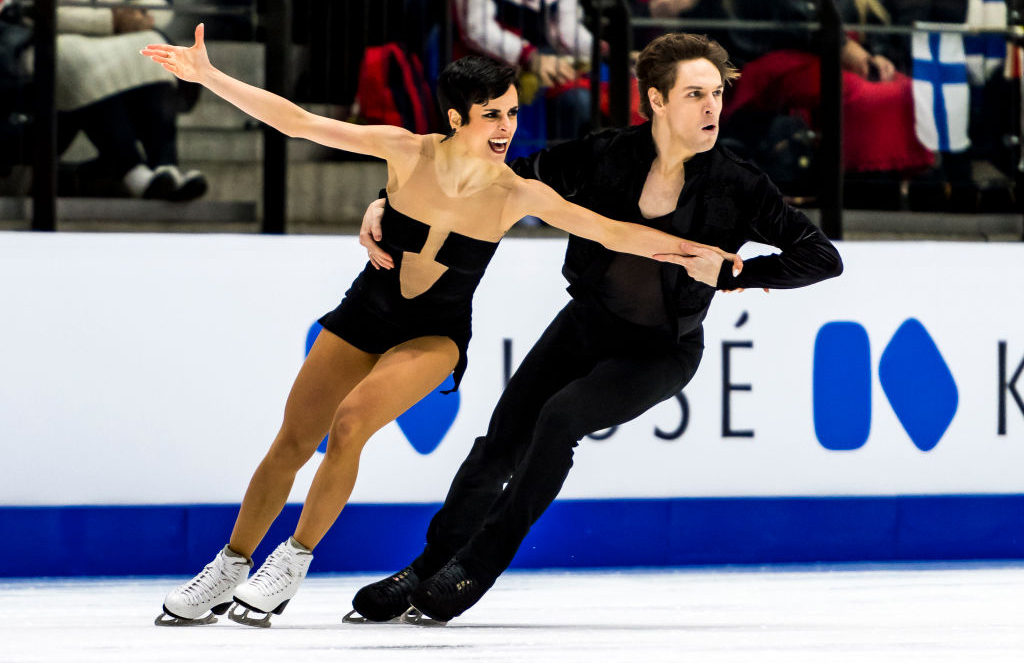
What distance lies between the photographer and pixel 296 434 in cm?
333

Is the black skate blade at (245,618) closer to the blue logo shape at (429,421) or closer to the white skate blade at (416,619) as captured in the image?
the white skate blade at (416,619)

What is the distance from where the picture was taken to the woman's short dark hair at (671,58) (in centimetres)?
332

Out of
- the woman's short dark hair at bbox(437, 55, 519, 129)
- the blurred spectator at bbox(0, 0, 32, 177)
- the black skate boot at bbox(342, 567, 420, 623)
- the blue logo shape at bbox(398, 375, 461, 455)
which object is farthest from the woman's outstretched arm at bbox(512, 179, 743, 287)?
the blurred spectator at bbox(0, 0, 32, 177)

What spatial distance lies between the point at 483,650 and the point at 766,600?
1139mm

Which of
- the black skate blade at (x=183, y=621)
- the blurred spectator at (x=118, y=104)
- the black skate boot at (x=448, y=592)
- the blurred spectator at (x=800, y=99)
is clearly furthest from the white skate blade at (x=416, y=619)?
the blurred spectator at (x=800, y=99)

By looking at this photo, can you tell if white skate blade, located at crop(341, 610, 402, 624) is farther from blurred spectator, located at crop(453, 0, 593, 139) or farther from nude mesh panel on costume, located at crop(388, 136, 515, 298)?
blurred spectator, located at crop(453, 0, 593, 139)

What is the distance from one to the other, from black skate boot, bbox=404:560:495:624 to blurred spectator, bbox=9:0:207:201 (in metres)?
2.12

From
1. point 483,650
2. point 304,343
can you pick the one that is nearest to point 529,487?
point 483,650

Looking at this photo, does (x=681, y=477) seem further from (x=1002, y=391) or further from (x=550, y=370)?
(x=550, y=370)

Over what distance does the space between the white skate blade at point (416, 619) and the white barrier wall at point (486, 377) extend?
112 centimetres

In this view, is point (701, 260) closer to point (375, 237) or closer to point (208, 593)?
point (375, 237)

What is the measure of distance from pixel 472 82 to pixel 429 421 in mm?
1537

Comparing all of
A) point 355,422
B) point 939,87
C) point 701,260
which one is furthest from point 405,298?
point 939,87

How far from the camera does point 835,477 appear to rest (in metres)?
4.79
